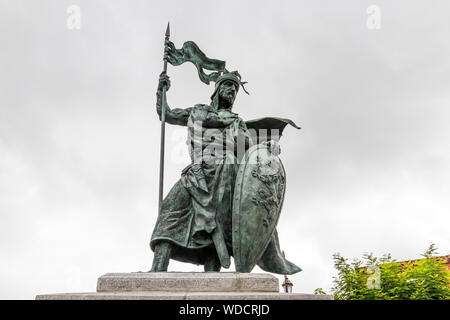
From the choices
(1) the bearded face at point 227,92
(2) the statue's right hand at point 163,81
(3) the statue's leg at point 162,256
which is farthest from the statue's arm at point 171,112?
(3) the statue's leg at point 162,256

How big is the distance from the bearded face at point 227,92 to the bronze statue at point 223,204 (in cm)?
29

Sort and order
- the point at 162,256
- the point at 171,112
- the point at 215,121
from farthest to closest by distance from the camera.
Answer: the point at 171,112 < the point at 215,121 < the point at 162,256

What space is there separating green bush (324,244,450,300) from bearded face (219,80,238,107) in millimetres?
9423

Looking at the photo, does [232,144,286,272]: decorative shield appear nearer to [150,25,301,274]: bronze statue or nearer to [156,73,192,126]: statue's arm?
[150,25,301,274]: bronze statue

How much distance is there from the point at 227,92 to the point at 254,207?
6.89ft

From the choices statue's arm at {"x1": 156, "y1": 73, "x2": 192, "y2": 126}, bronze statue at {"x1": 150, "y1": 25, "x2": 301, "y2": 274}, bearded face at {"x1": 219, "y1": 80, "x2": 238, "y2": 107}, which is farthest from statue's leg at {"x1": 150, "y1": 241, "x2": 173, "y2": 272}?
bearded face at {"x1": 219, "y1": 80, "x2": 238, "y2": 107}

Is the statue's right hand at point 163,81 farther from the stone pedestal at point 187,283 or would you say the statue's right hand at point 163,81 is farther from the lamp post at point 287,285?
the lamp post at point 287,285

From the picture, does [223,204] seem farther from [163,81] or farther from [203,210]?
[163,81]

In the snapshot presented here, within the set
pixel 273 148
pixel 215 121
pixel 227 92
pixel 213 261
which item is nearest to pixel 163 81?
pixel 227 92

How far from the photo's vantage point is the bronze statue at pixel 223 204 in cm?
528

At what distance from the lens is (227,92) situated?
664 cm
